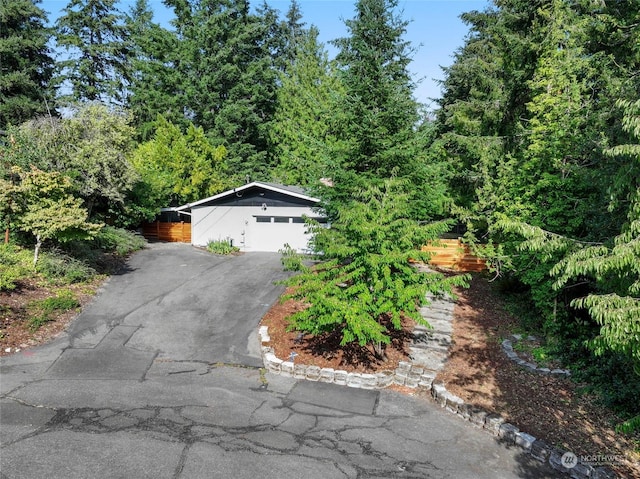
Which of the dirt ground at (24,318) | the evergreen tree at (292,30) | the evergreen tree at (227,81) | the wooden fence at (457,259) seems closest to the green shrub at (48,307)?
the dirt ground at (24,318)

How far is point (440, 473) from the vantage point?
5.61 meters

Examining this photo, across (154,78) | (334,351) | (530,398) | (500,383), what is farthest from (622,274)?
(154,78)

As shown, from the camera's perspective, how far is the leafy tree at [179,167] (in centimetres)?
2252

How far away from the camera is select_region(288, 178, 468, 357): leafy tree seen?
8.12 meters

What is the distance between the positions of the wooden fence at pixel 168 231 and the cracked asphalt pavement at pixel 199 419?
13757 mm

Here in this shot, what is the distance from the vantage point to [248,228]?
21062 millimetres

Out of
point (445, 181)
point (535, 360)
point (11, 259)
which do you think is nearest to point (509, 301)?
point (535, 360)

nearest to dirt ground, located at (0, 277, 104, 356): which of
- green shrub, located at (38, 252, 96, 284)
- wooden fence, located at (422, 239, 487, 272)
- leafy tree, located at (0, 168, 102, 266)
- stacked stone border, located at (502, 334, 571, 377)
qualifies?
green shrub, located at (38, 252, 96, 284)

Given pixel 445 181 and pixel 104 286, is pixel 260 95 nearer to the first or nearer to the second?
pixel 445 181

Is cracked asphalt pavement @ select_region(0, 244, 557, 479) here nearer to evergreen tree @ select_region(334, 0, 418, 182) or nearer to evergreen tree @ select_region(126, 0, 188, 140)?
evergreen tree @ select_region(334, 0, 418, 182)

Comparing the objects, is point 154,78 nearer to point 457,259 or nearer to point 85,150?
point 85,150

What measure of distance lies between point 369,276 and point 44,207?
1133 centimetres

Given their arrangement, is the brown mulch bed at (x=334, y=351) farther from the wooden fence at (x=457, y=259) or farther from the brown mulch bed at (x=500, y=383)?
the wooden fence at (x=457, y=259)

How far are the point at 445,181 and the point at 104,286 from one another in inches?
553
